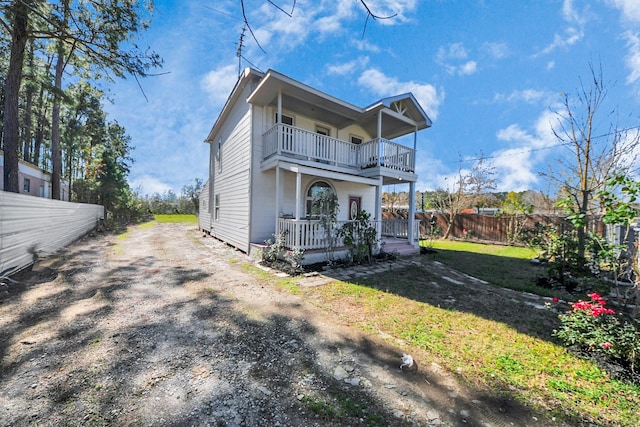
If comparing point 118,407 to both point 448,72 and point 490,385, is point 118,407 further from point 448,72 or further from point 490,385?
point 448,72

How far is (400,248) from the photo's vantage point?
30.9 feet

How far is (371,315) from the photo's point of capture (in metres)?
3.90

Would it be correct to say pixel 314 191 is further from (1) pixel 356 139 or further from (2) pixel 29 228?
(2) pixel 29 228

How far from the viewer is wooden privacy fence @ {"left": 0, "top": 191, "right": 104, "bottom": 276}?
503cm

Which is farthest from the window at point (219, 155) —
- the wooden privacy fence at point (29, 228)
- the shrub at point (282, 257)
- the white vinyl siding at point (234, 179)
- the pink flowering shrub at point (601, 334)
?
the pink flowering shrub at point (601, 334)

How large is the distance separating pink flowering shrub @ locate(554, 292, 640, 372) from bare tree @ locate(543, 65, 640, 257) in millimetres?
3608

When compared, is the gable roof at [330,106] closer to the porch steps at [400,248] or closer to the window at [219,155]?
the window at [219,155]

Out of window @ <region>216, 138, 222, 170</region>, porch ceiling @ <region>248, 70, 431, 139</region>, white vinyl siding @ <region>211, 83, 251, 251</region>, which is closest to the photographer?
porch ceiling @ <region>248, 70, 431, 139</region>

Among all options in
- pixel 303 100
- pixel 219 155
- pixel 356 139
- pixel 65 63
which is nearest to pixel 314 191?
pixel 303 100

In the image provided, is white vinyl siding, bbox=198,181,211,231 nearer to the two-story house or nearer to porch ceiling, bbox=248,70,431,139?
the two-story house

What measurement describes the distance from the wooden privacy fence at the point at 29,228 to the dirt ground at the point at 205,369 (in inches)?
53.5

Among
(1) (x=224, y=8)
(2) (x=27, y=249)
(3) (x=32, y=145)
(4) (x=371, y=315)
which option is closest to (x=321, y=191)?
(4) (x=371, y=315)

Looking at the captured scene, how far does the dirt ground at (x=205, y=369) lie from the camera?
1.93 m

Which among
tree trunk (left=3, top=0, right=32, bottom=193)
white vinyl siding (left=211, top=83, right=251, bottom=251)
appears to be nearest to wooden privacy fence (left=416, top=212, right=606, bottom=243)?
white vinyl siding (left=211, top=83, right=251, bottom=251)
